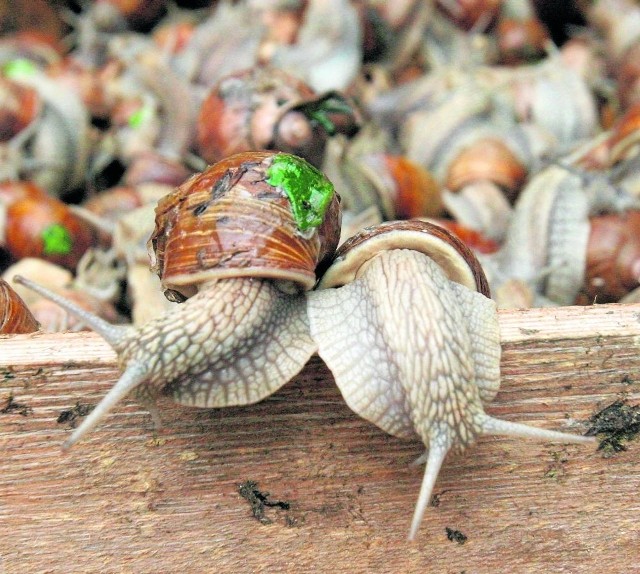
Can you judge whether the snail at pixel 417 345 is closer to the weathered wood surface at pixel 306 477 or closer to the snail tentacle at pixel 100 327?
the weathered wood surface at pixel 306 477

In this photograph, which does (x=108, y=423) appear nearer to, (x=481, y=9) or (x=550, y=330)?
(x=550, y=330)

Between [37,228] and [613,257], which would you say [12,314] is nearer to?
[37,228]

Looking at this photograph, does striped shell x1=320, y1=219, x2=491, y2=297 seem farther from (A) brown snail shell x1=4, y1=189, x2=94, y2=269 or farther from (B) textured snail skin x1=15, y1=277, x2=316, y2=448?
(A) brown snail shell x1=4, y1=189, x2=94, y2=269

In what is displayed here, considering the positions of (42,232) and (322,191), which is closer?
(322,191)

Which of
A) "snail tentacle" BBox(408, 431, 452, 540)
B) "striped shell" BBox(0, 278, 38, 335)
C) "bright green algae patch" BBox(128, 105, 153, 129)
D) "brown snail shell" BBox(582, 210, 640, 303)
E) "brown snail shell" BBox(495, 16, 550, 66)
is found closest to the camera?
"snail tentacle" BBox(408, 431, 452, 540)

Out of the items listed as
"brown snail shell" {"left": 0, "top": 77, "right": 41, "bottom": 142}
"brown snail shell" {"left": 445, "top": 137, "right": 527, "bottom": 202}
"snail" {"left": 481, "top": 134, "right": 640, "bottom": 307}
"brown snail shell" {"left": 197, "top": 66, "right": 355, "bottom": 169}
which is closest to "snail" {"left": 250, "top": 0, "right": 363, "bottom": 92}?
"brown snail shell" {"left": 197, "top": 66, "right": 355, "bottom": 169}

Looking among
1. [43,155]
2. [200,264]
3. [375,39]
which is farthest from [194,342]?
[375,39]

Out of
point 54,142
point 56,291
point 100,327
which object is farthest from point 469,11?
point 100,327
